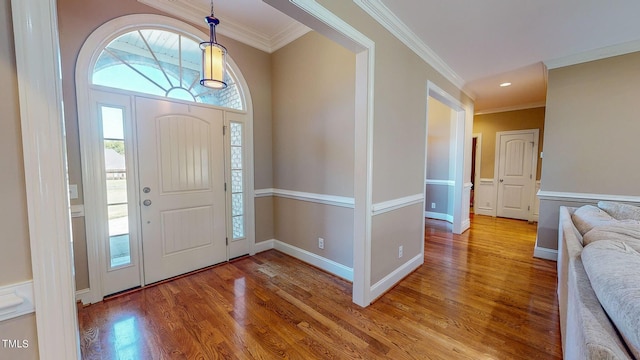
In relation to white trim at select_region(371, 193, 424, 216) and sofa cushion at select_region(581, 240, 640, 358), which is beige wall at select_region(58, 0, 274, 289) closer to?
white trim at select_region(371, 193, 424, 216)

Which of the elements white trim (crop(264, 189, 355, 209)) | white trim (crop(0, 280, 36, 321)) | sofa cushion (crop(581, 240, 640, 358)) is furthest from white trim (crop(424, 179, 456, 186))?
white trim (crop(0, 280, 36, 321))

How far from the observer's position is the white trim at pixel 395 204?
2.23 metres

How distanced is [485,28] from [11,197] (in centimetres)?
344

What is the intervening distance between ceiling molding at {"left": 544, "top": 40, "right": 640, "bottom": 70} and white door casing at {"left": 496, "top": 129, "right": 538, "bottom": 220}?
289cm

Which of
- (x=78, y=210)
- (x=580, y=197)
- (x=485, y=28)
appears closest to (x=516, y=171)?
(x=580, y=197)

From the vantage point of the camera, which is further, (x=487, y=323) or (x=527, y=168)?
(x=527, y=168)

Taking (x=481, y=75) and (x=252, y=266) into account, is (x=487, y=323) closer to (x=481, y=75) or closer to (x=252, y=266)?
(x=252, y=266)

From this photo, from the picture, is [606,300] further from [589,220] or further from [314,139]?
[314,139]

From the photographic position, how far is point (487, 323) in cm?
195

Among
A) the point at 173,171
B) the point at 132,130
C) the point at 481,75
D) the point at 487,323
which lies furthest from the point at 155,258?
the point at 481,75

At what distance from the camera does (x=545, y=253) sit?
327cm

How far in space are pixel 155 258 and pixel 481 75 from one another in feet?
16.1

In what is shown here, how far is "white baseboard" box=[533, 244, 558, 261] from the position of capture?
3211mm

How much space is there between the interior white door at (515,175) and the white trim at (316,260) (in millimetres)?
5115
